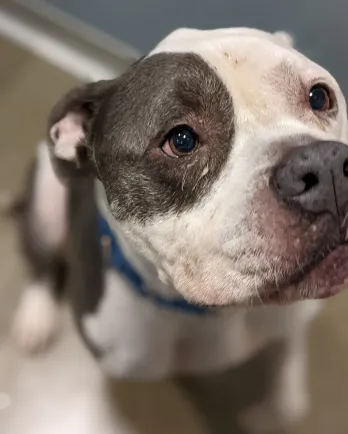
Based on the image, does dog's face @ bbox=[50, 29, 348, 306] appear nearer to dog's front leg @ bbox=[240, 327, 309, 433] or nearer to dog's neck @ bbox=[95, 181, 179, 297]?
dog's neck @ bbox=[95, 181, 179, 297]

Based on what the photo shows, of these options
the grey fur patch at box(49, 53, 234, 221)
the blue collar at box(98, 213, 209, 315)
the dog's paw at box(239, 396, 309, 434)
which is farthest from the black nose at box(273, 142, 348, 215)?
the dog's paw at box(239, 396, 309, 434)

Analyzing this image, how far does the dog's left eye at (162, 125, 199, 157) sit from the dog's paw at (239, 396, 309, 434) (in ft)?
3.07

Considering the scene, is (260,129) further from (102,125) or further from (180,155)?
(102,125)

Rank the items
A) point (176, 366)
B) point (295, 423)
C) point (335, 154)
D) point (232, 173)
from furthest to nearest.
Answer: point (295, 423) → point (176, 366) → point (232, 173) → point (335, 154)

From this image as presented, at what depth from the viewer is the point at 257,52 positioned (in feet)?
3.84

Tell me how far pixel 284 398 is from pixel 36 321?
28.6 inches

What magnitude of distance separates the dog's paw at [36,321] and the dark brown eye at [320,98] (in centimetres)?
109

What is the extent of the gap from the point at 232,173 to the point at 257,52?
9.5 inches

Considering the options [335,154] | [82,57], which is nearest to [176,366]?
[335,154]

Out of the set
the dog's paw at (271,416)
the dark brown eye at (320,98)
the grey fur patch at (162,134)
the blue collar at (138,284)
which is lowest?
the dog's paw at (271,416)

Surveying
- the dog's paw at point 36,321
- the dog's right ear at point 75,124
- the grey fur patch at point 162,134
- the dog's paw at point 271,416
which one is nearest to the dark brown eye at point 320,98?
the grey fur patch at point 162,134

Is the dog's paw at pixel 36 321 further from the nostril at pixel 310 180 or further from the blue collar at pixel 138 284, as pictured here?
the nostril at pixel 310 180

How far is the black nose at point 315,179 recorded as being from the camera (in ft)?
3.09

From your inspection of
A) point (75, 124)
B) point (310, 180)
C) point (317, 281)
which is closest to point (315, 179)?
point (310, 180)
